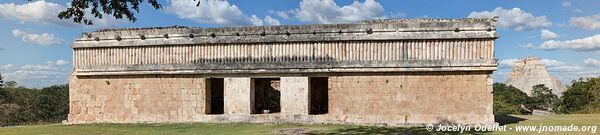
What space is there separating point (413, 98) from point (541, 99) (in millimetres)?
46584

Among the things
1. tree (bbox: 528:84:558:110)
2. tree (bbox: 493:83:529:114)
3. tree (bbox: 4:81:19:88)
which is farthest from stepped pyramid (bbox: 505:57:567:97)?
tree (bbox: 4:81:19:88)

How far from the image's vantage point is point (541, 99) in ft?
179

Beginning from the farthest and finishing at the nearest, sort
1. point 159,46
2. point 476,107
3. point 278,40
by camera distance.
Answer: point 159,46 → point 278,40 → point 476,107

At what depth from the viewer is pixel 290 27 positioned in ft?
45.4

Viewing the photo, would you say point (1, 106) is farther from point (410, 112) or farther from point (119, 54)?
point (410, 112)

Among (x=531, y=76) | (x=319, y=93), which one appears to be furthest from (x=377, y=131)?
(x=531, y=76)

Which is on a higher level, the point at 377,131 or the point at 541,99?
the point at 377,131

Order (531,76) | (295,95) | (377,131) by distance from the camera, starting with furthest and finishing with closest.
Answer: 1. (531,76)
2. (295,95)
3. (377,131)

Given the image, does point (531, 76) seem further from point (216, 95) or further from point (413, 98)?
point (413, 98)

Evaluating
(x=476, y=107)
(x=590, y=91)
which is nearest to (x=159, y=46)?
(x=476, y=107)

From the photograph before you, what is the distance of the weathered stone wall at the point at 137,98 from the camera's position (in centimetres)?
1451

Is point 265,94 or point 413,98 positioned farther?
point 265,94

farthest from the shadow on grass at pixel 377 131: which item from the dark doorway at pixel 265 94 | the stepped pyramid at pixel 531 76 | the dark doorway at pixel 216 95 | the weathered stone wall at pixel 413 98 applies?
the stepped pyramid at pixel 531 76

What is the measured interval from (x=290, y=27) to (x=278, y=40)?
0.46 m
